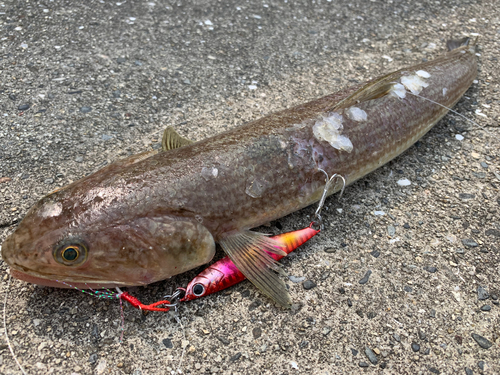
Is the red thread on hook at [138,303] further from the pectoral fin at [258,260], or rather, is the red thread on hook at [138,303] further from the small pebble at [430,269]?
the small pebble at [430,269]

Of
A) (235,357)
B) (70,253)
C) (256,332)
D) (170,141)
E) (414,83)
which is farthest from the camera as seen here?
(414,83)

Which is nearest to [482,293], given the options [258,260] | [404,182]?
[404,182]

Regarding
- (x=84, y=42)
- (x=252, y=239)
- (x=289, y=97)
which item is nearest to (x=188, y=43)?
(x=84, y=42)

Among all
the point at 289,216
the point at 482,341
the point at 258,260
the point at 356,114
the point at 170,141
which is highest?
the point at 356,114

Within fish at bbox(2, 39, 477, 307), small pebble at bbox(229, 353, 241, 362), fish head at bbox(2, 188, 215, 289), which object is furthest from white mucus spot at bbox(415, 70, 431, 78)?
small pebble at bbox(229, 353, 241, 362)

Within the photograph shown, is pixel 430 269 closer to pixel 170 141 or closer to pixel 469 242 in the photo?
pixel 469 242

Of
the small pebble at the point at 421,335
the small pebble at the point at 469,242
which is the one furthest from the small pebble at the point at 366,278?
the small pebble at the point at 469,242
